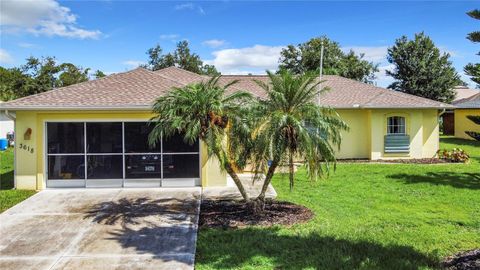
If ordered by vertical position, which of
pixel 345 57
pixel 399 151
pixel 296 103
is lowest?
pixel 399 151

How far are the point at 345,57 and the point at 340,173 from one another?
34.3 m

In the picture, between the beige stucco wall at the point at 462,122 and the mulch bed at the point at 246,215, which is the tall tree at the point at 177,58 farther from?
the mulch bed at the point at 246,215

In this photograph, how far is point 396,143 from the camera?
19906 millimetres

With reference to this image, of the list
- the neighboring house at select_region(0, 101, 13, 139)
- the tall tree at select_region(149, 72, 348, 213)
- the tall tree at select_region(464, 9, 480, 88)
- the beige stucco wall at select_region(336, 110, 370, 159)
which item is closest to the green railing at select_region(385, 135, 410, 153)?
the beige stucco wall at select_region(336, 110, 370, 159)

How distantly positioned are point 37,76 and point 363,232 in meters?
50.0

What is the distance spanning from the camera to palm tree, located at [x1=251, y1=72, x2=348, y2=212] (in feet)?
29.2

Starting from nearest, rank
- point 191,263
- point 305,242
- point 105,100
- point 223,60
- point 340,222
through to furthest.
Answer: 1. point 191,263
2. point 305,242
3. point 340,222
4. point 105,100
5. point 223,60

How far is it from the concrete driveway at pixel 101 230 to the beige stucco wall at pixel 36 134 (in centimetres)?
90

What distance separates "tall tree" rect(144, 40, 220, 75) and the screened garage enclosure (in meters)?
39.2

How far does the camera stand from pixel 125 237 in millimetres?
8336

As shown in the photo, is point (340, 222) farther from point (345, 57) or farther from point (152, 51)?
point (152, 51)

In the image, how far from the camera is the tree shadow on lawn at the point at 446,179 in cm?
1352

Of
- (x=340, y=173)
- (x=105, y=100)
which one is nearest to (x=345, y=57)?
(x=340, y=173)

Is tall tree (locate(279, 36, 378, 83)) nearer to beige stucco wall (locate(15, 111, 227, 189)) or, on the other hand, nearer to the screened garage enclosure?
the screened garage enclosure
